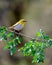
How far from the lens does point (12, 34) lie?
8.80ft

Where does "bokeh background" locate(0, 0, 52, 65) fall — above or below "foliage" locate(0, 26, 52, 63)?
below

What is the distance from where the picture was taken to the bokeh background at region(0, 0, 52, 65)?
637 cm

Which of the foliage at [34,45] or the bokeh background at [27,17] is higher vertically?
the foliage at [34,45]

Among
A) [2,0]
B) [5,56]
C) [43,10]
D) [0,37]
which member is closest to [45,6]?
[43,10]

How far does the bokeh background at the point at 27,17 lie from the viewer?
251 inches

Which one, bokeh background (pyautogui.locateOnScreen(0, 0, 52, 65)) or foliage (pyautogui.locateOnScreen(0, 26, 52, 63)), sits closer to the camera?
foliage (pyautogui.locateOnScreen(0, 26, 52, 63))

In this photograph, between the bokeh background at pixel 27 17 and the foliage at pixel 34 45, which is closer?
the foliage at pixel 34 45

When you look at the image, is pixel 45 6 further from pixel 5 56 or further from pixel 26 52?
pixel 26 52

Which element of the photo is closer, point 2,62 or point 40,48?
point 40,48

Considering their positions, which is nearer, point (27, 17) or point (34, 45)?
point (34, 45)

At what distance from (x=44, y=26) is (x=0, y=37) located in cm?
369

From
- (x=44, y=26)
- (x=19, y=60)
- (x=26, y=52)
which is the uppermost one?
(x=26, y=52)

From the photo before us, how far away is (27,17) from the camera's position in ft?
21.3

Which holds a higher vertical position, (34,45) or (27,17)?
(34,45)
